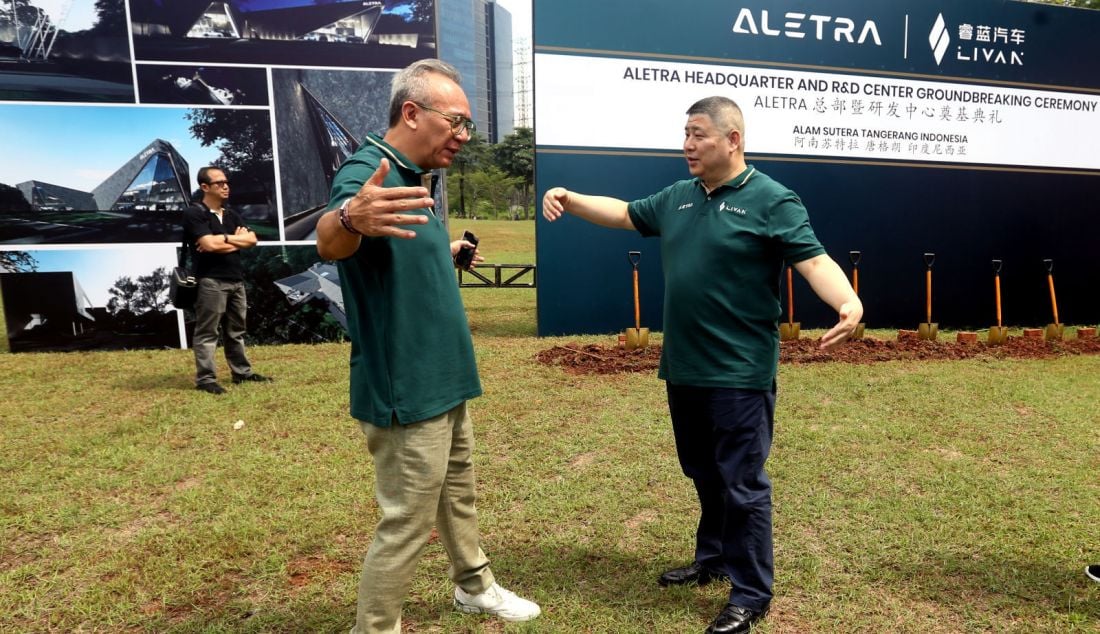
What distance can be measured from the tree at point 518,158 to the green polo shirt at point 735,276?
154 ft

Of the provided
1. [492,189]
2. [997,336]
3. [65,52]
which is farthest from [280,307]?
[492,189]

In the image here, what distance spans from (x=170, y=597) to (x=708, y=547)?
85.8 inches

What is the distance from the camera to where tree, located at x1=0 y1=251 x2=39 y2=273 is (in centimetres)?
762

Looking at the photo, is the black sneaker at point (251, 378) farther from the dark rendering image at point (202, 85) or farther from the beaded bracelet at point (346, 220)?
the beaded bracelet at point (346, 220)

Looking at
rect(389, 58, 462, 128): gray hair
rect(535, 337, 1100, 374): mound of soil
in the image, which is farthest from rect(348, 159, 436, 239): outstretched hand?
rect(535, 337, 1100, 374): mound of soil

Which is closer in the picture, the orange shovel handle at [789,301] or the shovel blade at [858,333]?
the shovel blade at [858,333]

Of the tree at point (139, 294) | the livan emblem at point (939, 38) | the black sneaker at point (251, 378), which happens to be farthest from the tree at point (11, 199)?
the livan emblem at point (939, 38)

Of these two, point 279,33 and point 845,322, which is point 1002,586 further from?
point 279,33

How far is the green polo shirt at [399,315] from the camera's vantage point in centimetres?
187

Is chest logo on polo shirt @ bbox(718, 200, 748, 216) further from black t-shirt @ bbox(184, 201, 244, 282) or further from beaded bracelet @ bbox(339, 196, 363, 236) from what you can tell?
black t-shirt @ bbox(184, 201, 244, 282)

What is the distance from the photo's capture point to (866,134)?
356 inches

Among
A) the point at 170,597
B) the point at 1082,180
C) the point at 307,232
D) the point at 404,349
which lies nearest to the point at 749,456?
the point at 404,349

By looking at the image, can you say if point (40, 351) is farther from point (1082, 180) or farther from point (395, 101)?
point (1082, 180)

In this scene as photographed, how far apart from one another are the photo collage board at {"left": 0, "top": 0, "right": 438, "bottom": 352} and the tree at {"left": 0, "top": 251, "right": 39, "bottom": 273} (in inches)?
0.6
